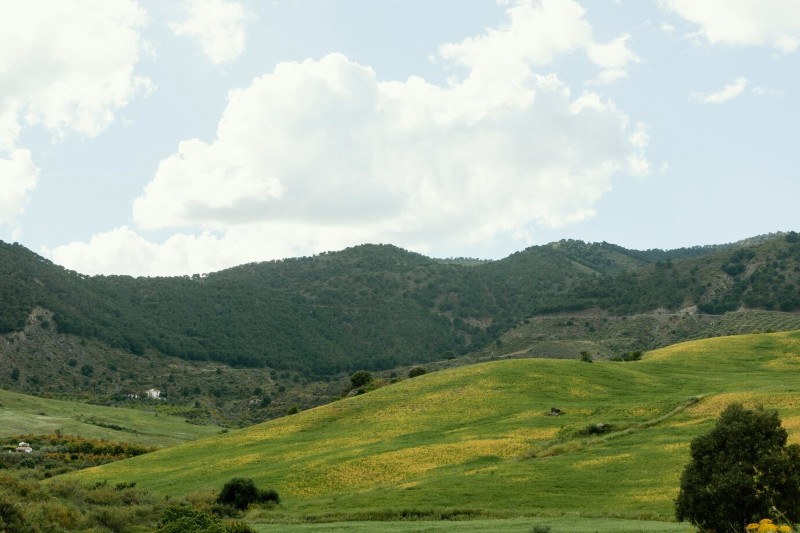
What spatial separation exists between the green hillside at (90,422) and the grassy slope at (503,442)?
28222 millimetres

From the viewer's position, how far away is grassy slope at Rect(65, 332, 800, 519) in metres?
40.4

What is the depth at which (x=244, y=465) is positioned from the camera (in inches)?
2293

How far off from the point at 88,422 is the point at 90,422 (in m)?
0.29

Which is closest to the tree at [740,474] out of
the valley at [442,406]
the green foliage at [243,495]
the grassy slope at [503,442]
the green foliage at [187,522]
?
the valley at [442,406]

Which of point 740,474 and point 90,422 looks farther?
point 90,422

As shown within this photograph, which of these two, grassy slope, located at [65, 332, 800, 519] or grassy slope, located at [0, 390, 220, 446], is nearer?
grassy slope, located at [65, 332, 800, 519]

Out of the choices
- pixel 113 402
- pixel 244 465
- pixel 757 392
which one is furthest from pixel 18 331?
pixel 757 392

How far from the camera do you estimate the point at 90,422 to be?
103 metres

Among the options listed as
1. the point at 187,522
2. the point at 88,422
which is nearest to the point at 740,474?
the point at 187,522

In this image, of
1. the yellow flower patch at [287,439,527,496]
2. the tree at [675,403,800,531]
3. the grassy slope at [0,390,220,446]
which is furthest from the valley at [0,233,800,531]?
the tree at [675,403,800,531]

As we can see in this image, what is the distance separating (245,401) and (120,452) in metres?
73.6

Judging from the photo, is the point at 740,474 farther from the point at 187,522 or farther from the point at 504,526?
the point at 187,522

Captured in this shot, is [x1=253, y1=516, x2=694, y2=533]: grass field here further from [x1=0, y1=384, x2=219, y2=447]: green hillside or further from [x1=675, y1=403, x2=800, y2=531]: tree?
[x1=0, y1=384, x2=219, y2=447]: green hillside

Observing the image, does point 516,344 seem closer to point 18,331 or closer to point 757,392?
point 18,331
